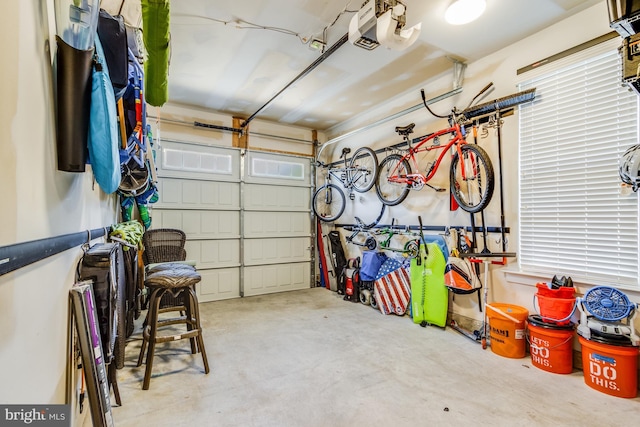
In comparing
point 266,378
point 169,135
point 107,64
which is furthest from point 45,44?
point 169,135

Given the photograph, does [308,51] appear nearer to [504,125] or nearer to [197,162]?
[504,125]

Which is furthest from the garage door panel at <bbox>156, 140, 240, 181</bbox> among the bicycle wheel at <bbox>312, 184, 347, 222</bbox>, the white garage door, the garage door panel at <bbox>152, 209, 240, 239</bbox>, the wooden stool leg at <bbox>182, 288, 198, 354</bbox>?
the wooden stool leg at <bbox>182, 288, 198, 354</bbox>

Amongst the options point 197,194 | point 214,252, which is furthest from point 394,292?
point 197,194

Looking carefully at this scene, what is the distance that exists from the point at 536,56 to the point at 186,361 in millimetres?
4446

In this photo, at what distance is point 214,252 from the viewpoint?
5.06m

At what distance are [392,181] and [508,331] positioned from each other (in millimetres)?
2233

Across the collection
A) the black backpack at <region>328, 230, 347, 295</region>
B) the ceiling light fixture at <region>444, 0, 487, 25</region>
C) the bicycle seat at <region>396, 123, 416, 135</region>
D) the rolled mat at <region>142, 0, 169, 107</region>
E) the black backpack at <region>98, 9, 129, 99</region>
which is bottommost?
the black backpack at <region>328, 230, 347, 295</region>

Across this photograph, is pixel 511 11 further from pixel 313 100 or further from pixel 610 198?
pixel 313 100

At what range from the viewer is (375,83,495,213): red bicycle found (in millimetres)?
3137

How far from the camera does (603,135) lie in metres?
2.52

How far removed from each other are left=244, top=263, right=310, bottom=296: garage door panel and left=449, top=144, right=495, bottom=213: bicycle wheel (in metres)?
3.37

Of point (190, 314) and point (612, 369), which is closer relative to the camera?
point (612, 369)

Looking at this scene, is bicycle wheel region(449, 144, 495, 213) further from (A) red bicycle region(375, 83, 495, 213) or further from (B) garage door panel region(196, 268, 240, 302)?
(B) garage door panel region(196, 268, 240, 302)

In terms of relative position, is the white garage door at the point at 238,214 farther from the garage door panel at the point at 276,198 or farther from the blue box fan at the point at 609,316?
the blue box fan at the point at 609,316
